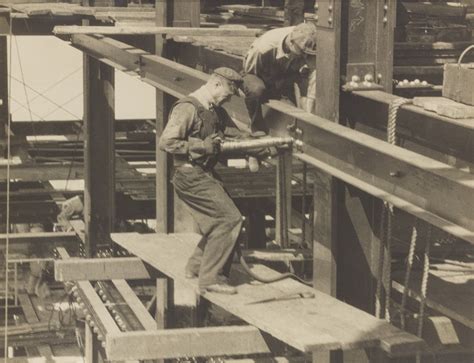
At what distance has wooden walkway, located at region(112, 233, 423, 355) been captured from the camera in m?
9.27

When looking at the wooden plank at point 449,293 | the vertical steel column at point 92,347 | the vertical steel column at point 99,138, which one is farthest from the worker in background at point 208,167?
the vertical steel column at point 92,347

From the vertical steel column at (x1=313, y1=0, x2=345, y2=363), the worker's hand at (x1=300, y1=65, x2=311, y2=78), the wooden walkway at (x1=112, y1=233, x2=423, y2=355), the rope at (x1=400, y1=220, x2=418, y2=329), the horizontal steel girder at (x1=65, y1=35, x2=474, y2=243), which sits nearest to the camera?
the horizontal steel girder at (x1=65, y1=35, x2=474, y2=243)

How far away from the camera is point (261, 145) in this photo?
424 inches

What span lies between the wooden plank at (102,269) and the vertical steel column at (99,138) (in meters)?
7.25

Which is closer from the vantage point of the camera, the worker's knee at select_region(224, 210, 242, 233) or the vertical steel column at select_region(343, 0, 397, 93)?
the vertical steel column at select_region(343, 0, 397, 93)


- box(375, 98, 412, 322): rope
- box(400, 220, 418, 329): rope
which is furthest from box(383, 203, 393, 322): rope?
box(400, 220, 418, 329): rope

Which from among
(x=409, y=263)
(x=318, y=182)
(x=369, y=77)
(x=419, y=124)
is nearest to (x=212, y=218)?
(x=318, y=182)

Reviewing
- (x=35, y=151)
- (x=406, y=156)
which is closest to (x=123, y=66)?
(x=406, y=156)

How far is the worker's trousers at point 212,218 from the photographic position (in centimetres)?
1108

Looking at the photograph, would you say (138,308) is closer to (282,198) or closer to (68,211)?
(68,211)

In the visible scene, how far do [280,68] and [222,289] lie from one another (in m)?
2.09

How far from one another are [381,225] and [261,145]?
124cm

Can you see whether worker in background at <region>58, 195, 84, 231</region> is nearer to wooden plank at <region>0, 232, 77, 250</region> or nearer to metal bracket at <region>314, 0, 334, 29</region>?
wooden plank at <region>0, 232, 77, 250</region>

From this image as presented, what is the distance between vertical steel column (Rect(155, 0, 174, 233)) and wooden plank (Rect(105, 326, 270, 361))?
562cm
